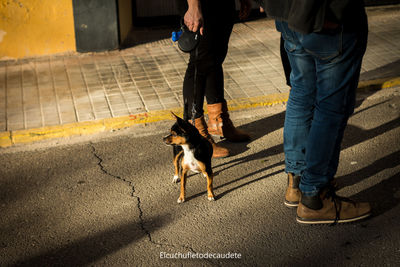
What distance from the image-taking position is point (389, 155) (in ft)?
14.4

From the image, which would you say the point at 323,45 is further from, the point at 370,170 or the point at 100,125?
the point at 100,125

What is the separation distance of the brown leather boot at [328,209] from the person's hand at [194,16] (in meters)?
1.50

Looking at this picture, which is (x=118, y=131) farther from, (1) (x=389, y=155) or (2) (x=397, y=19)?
(2) (x=397, y=19)

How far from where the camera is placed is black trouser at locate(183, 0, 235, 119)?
4082 millimetres

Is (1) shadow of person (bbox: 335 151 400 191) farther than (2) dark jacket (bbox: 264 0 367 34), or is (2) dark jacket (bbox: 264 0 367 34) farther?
(1) shadow of person (bbox: 335 151 400 191)

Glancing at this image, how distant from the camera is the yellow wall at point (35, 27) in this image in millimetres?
7004

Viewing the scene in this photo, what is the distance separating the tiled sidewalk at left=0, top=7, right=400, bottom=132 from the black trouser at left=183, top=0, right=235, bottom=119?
1.14m

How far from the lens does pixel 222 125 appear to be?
184 inches

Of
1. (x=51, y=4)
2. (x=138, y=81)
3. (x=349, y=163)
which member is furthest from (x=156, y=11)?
(x=349, y=163)

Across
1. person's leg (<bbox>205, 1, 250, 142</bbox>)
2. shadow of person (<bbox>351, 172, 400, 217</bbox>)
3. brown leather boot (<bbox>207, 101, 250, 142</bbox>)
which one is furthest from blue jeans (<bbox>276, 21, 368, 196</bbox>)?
brown leather boot (<bbox>207, 101, 250, 142</bbox>)

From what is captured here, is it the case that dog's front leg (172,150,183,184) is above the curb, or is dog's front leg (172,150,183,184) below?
above

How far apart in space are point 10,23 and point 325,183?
214 inches

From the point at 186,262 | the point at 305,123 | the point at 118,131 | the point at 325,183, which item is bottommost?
the point at 118,131

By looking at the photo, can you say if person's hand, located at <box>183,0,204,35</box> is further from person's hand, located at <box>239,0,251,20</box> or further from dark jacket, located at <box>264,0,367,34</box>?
dark jacket, located at <box>264,0,367,34</box>
